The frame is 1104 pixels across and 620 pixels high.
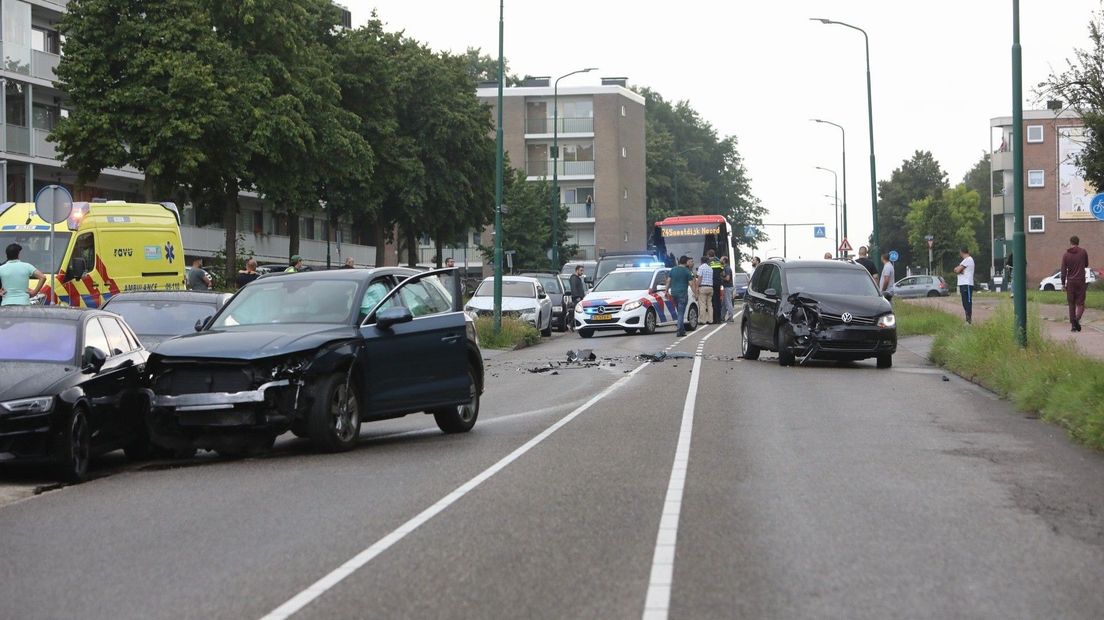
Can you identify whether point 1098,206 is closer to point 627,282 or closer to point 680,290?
point 680,290

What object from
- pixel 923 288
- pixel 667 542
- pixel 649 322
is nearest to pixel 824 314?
pixel 649 322

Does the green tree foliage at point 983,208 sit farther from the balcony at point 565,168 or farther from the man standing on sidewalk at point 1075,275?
the man standing on sidewalk at point 1075,275

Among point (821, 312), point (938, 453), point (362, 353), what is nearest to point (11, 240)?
point (821, 312)

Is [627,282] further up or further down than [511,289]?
further up

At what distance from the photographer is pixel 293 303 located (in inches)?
547

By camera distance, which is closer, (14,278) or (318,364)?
(318,364)

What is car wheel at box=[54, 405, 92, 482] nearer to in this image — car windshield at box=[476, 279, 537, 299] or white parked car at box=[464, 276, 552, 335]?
white parked car at box=[464, 276, 552, 335]

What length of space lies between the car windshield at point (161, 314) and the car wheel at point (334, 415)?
4.86m

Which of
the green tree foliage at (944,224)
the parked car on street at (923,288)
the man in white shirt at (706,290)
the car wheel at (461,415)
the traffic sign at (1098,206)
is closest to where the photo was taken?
the car wheel at (461,415)

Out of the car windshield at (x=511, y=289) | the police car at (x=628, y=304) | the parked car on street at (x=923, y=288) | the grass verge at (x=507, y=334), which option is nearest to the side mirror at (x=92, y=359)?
the grass verge at (x=507, y=334)

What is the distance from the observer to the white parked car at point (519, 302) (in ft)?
125

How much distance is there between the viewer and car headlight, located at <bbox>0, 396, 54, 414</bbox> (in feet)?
36.8

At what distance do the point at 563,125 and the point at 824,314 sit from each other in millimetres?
81743

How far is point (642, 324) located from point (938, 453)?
2427cm
